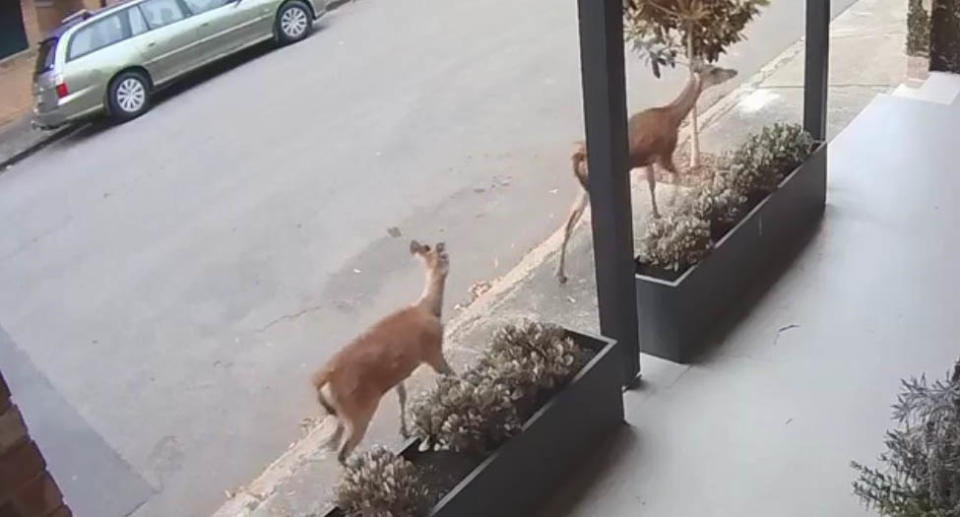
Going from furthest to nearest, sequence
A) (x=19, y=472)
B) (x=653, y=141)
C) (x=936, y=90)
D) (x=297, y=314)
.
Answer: (x=936, y=90) → (x=297, y=314) → (x=653, y=141) → (x=19, y=472)

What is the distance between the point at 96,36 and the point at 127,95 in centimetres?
43

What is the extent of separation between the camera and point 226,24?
3828 millimetres

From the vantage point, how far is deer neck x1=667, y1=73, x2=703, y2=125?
379cm

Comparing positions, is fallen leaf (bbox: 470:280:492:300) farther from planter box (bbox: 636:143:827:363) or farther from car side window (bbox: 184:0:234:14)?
car side window (bbox: 184:0:234:14)

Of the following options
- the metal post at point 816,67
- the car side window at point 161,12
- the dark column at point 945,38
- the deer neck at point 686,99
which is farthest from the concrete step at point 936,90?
the car side window at point 161,12

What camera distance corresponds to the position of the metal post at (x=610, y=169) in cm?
275

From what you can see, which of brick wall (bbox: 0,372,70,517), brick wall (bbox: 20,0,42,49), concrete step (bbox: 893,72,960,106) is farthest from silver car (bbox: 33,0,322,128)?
concrete step (bbox: 893,72,960,106)

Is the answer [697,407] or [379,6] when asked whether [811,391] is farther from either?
[379,6]

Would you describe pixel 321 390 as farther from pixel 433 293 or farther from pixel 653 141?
pixel 653 141

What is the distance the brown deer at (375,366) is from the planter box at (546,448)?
0.48 feet

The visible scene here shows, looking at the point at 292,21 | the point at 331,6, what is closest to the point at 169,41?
the point at 292,21

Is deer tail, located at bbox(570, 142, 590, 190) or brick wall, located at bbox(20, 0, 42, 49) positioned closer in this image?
brick wall, located at bbox(20, 0, 42, 49)

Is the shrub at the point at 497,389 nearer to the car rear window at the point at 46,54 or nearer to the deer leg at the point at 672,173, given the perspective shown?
the deer leg at the point at 672,173

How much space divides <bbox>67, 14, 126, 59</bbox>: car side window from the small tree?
1612 mm
